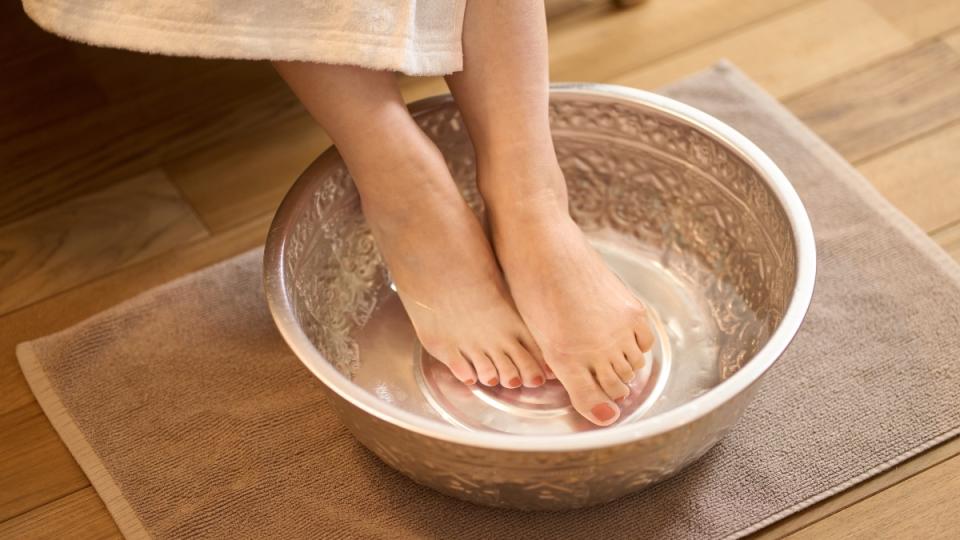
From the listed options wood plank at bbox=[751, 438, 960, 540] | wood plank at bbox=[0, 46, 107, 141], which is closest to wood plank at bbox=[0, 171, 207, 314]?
wood plank at bbox=[0, 46, 107, 141]

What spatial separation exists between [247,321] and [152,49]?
0.92ft

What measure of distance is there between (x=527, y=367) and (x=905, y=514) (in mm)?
302

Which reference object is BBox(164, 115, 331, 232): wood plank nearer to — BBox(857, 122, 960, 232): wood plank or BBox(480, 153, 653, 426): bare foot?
BBox(480, 153, 653, 426): bare foot

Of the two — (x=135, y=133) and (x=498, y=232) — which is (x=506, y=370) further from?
(x=135, y=133)

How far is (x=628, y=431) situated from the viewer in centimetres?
67

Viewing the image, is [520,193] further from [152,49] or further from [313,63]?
[152,49]

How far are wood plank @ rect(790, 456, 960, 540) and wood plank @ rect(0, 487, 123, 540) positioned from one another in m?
0.52

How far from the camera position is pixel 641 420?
767 mm

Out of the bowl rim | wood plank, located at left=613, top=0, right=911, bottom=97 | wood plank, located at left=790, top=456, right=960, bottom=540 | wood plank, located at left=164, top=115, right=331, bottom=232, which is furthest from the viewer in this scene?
wood plank, located at left=613, top=0, right=911, bottom=97

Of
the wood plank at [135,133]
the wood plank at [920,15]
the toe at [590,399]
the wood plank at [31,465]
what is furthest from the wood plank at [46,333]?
the wood plank at [920,15]

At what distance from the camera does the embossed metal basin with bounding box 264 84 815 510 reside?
69 cm

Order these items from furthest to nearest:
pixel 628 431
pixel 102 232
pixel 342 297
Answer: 1. pixel 102 232
2. pixel 342 297
3. pixel 628 431

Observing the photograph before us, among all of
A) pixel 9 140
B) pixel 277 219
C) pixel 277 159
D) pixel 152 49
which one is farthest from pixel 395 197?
pixel 9 140

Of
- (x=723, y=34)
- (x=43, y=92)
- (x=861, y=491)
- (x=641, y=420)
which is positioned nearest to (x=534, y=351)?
(x=641, y=420)
